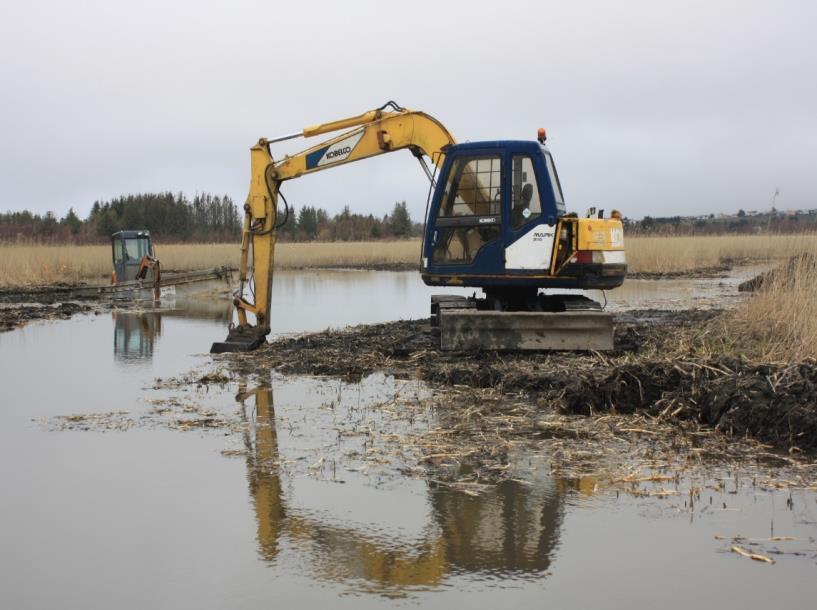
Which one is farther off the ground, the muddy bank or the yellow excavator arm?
the yellow excavator arm

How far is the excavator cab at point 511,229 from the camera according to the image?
12070 millimetres

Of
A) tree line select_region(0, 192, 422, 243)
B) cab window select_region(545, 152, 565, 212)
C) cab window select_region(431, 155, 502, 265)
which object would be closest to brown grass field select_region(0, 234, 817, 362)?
cab window select_region(545, 152, 565, 212)

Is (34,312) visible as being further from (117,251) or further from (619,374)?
(619,374)

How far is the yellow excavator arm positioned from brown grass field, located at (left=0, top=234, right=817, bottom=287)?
9.26 meters

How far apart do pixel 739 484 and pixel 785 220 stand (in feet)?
34.8

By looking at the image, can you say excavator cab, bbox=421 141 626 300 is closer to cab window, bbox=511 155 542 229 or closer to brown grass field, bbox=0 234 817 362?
cab window, bbox=511 155 542 229

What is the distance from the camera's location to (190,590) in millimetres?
4754

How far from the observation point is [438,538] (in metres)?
5.43

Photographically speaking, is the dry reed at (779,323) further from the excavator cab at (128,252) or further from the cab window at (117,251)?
the cab window at (117,251)

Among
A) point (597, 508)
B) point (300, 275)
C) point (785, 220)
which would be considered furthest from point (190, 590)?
point (300, 275)

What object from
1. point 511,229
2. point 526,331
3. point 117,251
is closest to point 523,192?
point 511,229

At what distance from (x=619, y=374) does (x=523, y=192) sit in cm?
405

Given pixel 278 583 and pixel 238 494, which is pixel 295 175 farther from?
pixel 278 583

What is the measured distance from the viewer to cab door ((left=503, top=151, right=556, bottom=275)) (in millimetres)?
12148
